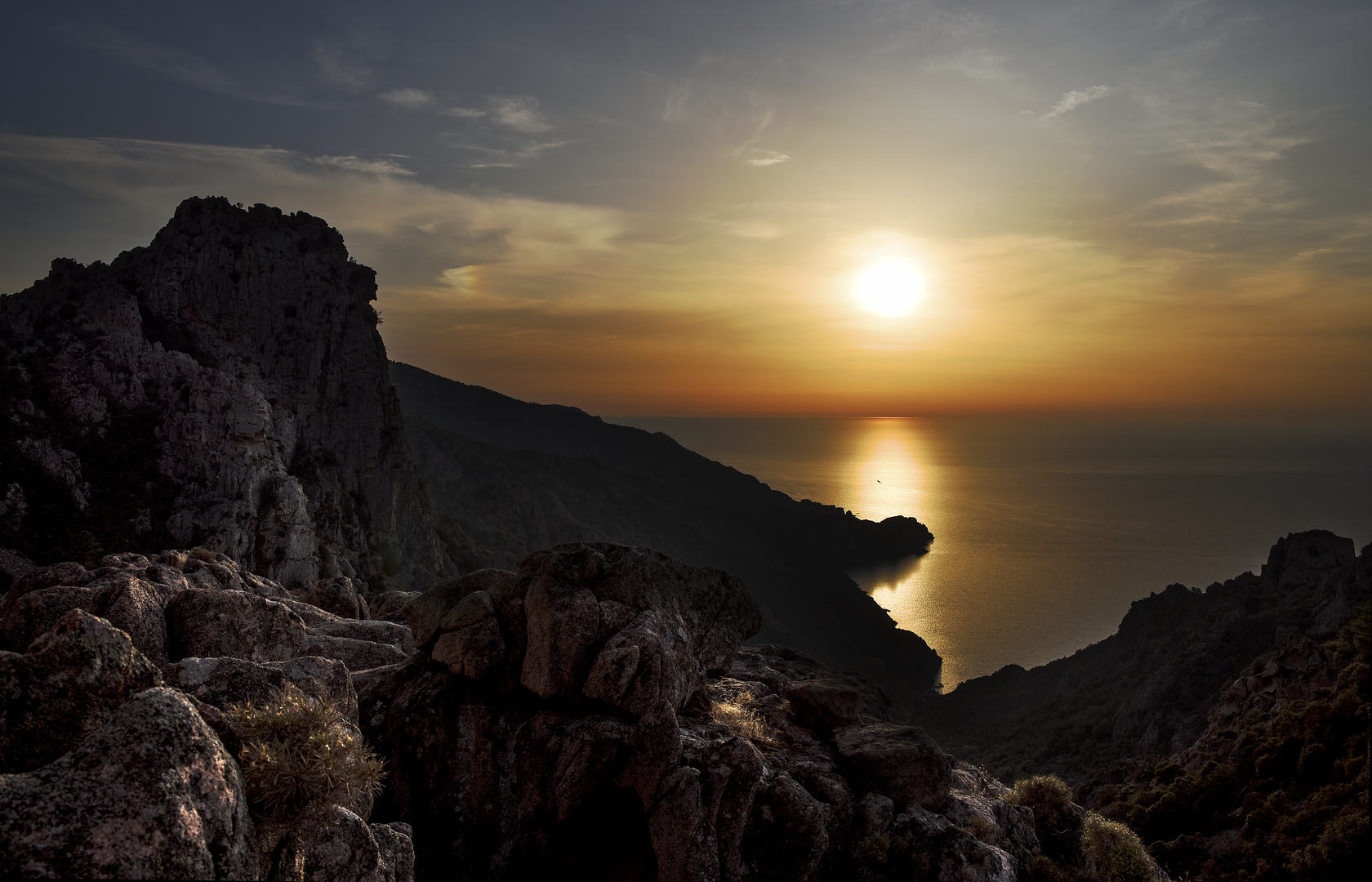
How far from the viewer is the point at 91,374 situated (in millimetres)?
49625

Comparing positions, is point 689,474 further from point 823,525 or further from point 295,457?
point 295,457

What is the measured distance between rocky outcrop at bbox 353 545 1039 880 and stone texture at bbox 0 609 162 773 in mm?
8585

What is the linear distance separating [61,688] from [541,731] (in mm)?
9334

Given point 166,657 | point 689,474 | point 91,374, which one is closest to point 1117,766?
point 166,657

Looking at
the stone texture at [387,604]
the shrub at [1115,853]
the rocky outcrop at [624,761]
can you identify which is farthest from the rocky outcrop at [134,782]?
the stone texture at [387,604]

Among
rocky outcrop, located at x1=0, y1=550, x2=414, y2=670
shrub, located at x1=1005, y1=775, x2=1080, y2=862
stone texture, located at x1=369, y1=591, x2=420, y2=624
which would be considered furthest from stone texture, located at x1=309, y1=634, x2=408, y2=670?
shrub, located at x1=1005, y1=775, x2=1080, y2=862

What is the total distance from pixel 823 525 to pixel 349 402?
12881 centimetres

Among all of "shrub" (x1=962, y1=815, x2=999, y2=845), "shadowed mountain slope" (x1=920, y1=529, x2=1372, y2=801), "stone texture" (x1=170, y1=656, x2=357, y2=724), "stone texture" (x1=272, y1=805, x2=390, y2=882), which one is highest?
"stone texture" (x1=170, y1=656, x2=357, y2=724)

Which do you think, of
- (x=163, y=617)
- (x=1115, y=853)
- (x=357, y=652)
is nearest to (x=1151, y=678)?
(x=1115, y=853)

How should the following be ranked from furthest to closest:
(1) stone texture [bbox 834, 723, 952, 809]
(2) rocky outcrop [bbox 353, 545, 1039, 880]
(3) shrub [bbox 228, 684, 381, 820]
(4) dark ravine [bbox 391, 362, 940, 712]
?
(4) dark ravine [bbox 391, 362, 940, 712]
(1) stone texture [bbox 834, 723, 952, 809]
(2) rocky outcrop [bbox 353, 545, 1039, 880]
(3) shrub [bbox 228, 684, 381, 820]

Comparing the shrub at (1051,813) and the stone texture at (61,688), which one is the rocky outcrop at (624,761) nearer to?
the shrub at (1051,813)

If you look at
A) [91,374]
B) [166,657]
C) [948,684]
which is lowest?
[948,684]

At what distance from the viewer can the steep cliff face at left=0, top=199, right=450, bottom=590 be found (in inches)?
1737

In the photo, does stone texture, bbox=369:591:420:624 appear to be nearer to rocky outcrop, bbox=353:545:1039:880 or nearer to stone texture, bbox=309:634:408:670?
stone texture, bbox=309:634:408:670
